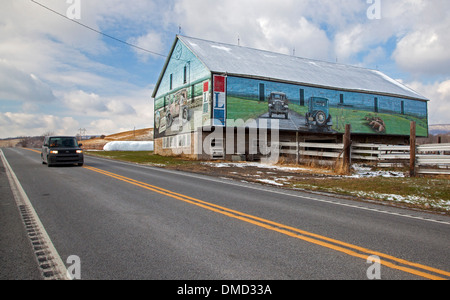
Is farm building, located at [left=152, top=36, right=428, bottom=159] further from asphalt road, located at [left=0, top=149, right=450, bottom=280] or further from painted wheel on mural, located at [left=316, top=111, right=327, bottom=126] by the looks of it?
asphalt road, located at [left=0, top=149, right=450, bottom=280]

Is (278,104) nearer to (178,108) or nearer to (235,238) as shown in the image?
(178,108)

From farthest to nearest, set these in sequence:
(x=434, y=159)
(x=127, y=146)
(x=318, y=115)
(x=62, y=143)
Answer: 1. (x=127, y=146)
2. (x=318, y=115)
3. (x=62, y=143)
4. (x=434, y=159)

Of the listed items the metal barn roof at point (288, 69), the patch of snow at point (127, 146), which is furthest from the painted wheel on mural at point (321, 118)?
the patch of snow at point (127, 146)

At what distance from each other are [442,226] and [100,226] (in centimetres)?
658

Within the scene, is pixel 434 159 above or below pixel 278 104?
below

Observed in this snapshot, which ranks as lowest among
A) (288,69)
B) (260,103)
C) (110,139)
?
(110,139)

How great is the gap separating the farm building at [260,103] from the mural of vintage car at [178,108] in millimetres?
96

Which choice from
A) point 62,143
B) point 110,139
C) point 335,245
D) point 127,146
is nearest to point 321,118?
point 62,143

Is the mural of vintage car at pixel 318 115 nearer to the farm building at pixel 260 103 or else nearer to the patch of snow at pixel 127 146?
the farm building at pixel 260 103

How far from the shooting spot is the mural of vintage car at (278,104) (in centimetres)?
2812

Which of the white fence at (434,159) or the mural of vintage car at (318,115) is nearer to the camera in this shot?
the white fence at (434,159)

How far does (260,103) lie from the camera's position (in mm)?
27578

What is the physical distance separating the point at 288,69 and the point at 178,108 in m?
11.7

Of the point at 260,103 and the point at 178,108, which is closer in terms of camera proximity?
the point at 260,103
